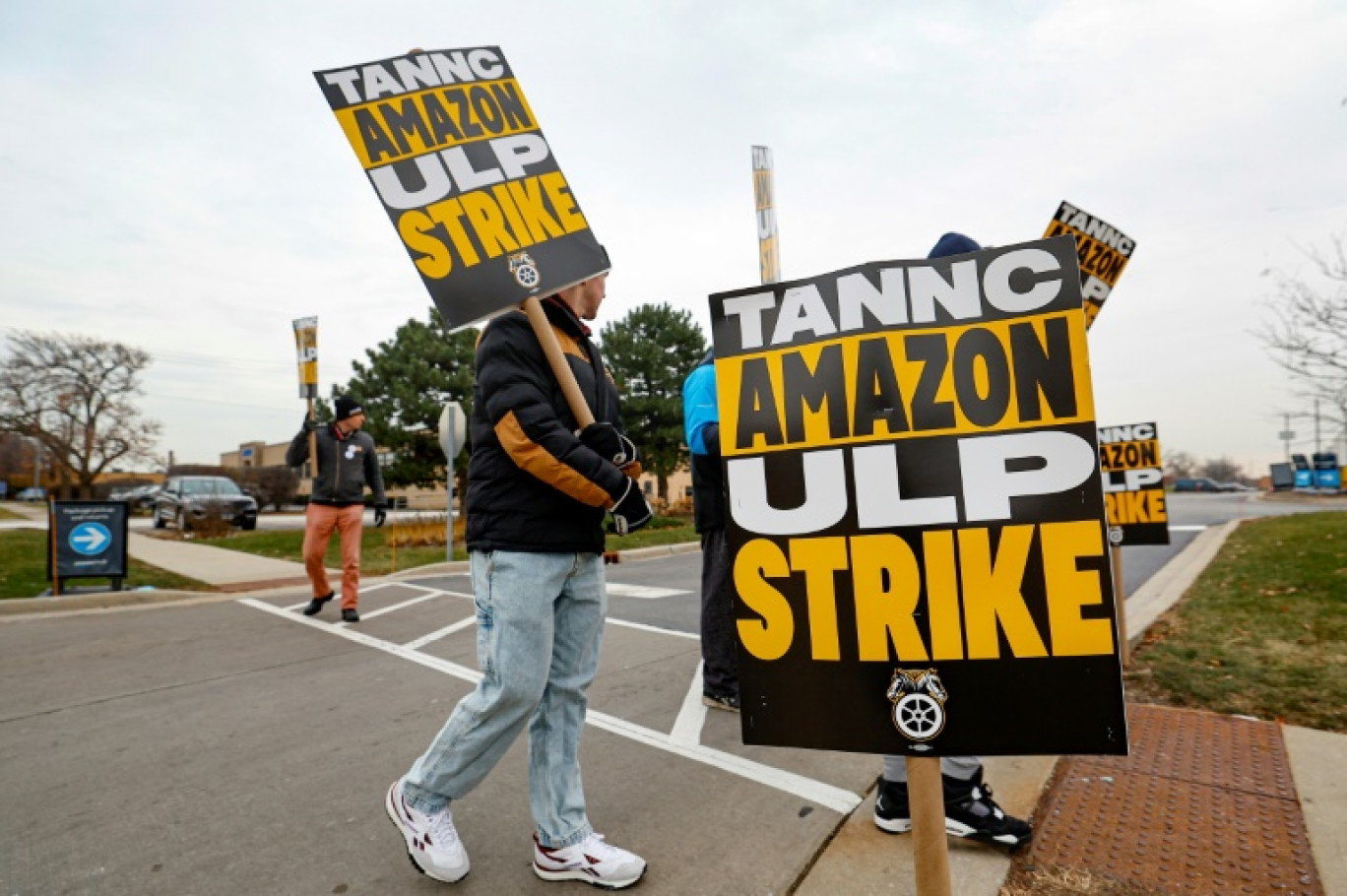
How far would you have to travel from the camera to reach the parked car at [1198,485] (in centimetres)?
6762

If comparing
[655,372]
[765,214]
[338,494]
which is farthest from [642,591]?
[655,372]

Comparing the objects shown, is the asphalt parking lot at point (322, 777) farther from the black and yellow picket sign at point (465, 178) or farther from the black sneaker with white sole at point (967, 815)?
the black and yellow picket sign at point (465, 178)

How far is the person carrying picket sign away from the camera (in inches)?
80.1

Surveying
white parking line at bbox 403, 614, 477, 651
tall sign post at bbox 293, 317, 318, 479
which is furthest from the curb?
white parking line at bbox 403, 614, 477, 651

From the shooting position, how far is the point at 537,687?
6.80ft

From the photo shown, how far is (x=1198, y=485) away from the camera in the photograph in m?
69.3

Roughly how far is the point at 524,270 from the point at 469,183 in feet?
1.22

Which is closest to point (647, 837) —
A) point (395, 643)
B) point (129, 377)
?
point (395, 643)

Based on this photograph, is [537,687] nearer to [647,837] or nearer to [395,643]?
[647,837]

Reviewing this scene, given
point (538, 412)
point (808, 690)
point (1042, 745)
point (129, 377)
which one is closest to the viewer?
point (1042, 745)

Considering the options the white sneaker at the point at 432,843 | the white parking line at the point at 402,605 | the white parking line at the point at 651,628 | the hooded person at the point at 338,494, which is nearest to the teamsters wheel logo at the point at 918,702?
the white sneaker at the point at 432,843

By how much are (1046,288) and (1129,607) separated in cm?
629

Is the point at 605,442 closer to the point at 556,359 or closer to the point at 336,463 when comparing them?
the point at 556,359

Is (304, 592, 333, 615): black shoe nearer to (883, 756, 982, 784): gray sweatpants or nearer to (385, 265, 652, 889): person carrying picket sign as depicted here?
(385, 265, 652, 889): person carrying picket sign
